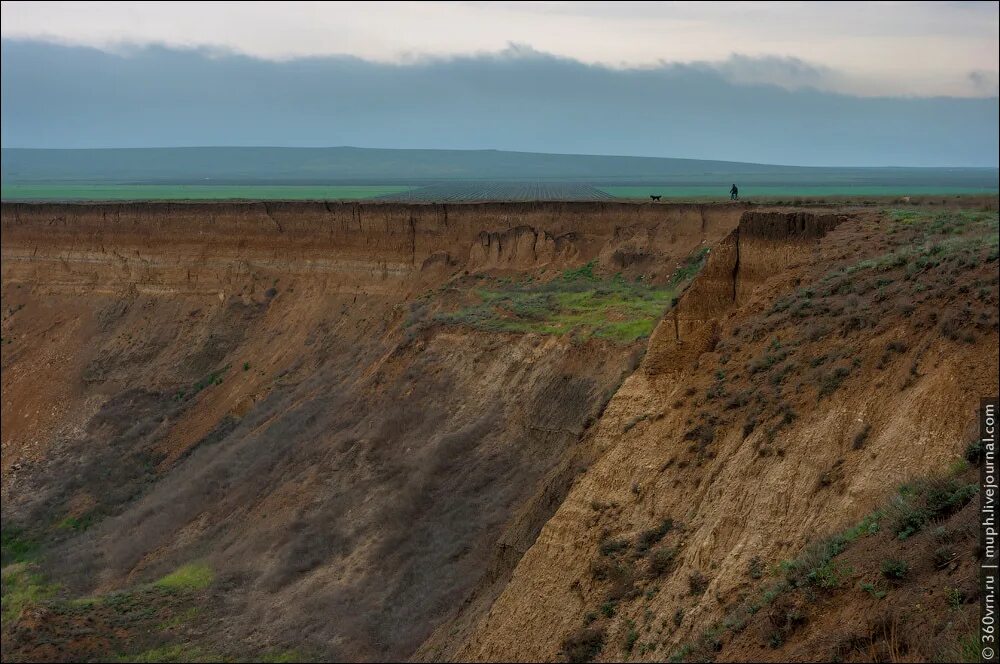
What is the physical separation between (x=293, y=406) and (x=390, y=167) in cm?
13605

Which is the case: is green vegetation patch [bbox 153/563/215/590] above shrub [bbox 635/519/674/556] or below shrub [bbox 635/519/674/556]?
below

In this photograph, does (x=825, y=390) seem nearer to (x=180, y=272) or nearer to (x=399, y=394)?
(x=399, y=394)

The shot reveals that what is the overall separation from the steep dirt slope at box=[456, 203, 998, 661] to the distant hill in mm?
100217

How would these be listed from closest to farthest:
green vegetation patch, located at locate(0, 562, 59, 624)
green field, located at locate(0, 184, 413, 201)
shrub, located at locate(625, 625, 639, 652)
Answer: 1. shrub, located at locate(625, 625, 639, 652)
2. green vegetation patch, located at locate(0, 562, 59, 624)
3. green field, located at locate(0, 184, 413, 201)

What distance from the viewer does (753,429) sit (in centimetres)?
1401

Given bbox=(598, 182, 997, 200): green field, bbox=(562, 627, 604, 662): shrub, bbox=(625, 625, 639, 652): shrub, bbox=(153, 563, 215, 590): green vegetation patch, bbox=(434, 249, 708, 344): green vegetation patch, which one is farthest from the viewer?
bbox=(598, 182, 997, 200): green field

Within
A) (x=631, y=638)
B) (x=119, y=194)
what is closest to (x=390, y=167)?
(x=119, y=194)

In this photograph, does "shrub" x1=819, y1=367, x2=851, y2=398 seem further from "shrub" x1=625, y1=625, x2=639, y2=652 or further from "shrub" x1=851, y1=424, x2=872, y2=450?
"shrub" x1=625, y1=625, x2=639, y2=652

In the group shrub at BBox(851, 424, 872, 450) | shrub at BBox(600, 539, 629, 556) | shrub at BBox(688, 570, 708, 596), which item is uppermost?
shrub at BBox(851, 424, 872, 450)

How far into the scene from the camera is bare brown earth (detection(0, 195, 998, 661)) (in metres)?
12.9

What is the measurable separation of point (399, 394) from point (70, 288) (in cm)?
2470

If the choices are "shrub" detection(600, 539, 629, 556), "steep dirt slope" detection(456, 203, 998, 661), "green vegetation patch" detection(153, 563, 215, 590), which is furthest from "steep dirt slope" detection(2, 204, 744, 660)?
"shrub" detection(600, 539, 629, 556)

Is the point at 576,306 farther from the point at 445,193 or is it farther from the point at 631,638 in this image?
the point at 445,193

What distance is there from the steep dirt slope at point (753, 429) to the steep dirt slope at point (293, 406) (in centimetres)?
164
